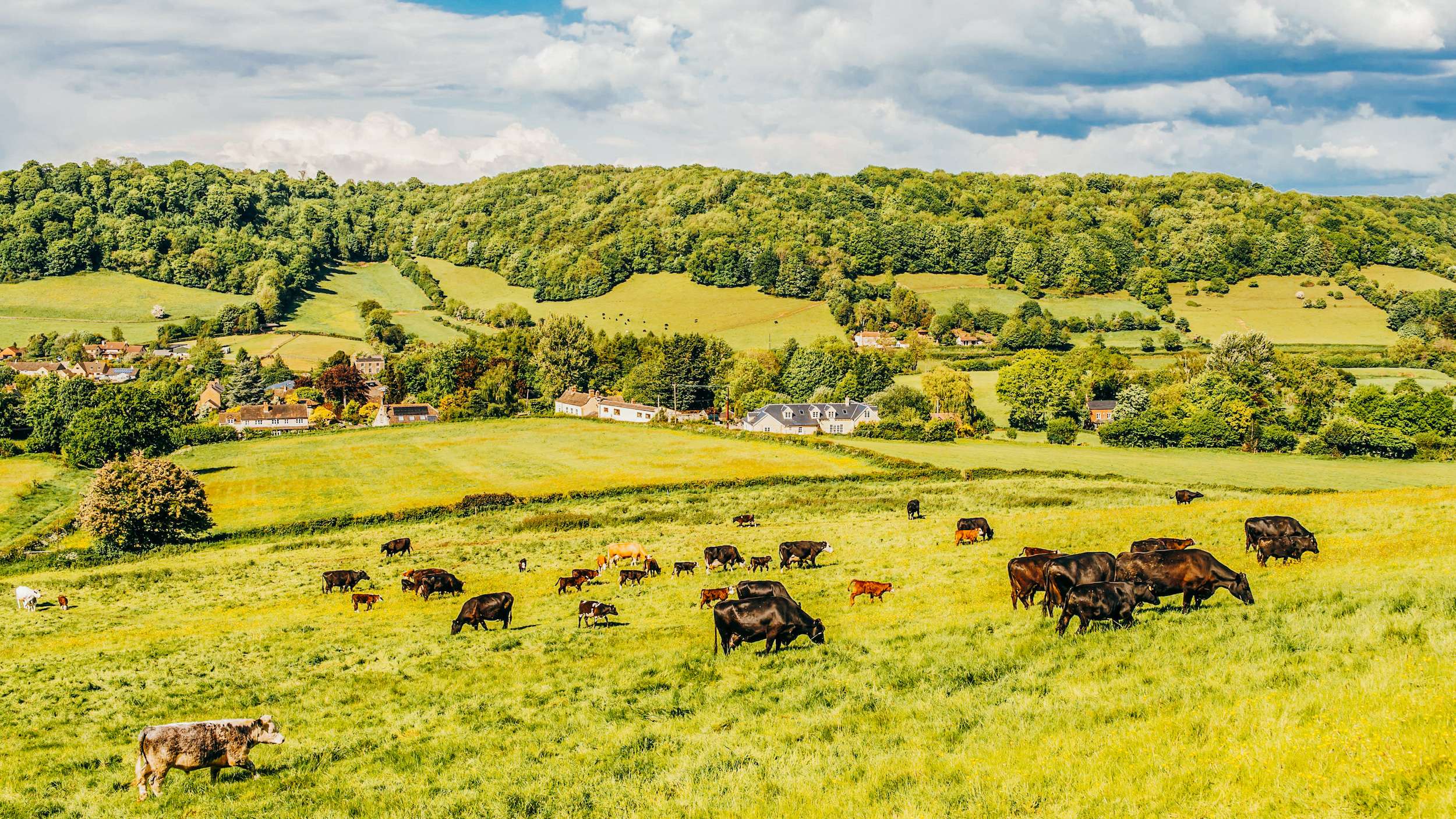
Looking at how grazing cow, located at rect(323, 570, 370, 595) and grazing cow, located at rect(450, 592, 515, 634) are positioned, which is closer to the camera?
grazing cow, located at rect(450, 592, 515, 634)

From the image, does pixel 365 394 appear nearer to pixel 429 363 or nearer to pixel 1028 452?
pixel 429 363

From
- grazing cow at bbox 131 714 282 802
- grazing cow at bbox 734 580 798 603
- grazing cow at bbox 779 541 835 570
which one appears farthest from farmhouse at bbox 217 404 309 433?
grazing cow at bbox 131 714 282 802

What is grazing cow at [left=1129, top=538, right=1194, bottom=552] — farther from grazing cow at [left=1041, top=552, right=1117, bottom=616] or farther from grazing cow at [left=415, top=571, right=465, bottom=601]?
grazing cow at [left=415, top=571, right=465, bottom=601]

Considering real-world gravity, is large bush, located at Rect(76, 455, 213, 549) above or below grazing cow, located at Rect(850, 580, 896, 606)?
below

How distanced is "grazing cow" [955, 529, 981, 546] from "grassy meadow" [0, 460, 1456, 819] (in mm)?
2865

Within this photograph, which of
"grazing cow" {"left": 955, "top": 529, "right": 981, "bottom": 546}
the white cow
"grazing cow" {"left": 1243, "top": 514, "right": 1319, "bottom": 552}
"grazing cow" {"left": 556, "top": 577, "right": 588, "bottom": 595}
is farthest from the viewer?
the white cow

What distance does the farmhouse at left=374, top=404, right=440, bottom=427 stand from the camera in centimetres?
14162

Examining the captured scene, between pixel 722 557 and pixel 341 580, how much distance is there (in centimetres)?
1725

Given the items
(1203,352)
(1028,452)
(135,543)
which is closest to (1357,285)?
(1203,352)

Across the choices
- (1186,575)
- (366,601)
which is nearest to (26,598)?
(366,601)

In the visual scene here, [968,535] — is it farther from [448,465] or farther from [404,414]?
[404,414]

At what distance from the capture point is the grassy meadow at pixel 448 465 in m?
72.8

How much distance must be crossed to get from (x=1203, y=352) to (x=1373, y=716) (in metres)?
154

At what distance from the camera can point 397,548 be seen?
47250 mm
